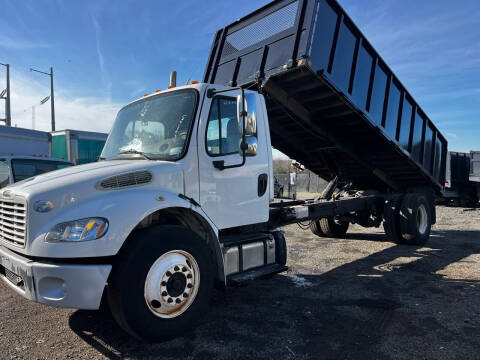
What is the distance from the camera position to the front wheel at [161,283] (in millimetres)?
3031

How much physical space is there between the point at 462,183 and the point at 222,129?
17.1 meters

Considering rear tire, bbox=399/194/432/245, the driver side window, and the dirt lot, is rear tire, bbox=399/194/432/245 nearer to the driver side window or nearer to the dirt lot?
the dirt lot

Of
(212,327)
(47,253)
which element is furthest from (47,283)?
(212,327)

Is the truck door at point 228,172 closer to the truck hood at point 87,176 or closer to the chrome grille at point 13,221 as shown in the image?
the truck hood at point 87,176

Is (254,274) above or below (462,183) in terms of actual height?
below

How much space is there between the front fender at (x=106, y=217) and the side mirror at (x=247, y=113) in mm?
1267

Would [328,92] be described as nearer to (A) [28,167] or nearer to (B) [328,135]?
(B) [328,135]

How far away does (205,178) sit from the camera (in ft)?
12.8

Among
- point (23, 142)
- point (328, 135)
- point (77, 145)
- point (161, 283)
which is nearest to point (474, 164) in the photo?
point (328, 135)

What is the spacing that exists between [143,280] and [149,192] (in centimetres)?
80

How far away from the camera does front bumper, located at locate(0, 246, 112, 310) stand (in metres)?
2.88

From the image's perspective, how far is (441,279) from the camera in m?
5.46

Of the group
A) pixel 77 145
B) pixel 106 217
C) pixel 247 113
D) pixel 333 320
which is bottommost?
pixel 333 320

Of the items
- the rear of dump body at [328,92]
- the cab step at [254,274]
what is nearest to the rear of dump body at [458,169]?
the rear of dump body at [328,92]
